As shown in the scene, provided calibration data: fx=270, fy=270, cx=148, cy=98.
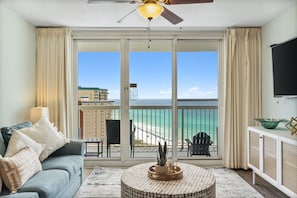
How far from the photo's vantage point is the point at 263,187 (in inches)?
144

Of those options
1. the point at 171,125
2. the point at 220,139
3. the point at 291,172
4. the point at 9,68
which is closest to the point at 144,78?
the point at 171,125

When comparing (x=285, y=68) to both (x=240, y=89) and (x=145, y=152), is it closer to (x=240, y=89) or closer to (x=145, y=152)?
(x=240, y=89)

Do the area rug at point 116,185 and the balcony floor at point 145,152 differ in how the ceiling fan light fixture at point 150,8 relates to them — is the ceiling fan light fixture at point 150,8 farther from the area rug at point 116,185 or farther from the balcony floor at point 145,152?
the balcony floor at point 145,152

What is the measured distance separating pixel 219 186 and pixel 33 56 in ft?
11.4

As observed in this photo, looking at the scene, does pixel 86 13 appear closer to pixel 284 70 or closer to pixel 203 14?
pixel 203 14

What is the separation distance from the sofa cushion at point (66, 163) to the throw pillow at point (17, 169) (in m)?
0.31

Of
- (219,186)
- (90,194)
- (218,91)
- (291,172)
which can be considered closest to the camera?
(291,172)

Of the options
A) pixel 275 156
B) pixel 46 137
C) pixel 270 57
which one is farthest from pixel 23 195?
pixel 270 57

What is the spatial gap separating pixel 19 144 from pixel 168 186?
1.59 metres

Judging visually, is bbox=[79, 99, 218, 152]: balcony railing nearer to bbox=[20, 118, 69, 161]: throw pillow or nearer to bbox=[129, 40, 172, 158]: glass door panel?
→ bbox=[129, 40, 172, 158]: glass door panel

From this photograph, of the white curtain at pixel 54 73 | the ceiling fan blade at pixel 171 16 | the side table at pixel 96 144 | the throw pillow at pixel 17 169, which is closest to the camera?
the throw pillow at pixel 17 169

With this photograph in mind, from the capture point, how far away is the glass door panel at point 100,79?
4867mm

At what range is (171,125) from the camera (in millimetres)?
4844

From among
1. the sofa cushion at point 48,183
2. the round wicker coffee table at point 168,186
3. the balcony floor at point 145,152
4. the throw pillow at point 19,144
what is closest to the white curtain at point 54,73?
the balcony floor at point 145,152
